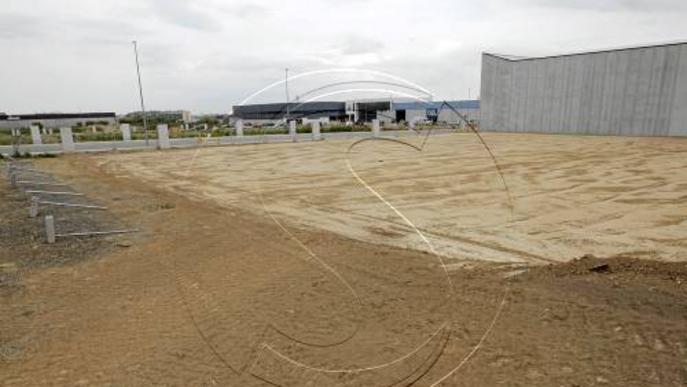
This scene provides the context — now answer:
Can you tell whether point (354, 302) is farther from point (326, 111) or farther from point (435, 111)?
point (435, 111)

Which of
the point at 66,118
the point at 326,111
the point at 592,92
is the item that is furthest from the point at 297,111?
the point at 66,118

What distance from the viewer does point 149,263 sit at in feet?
27.3

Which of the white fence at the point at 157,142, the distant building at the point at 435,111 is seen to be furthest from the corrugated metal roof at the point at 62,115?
the distant building at the point at 435,111

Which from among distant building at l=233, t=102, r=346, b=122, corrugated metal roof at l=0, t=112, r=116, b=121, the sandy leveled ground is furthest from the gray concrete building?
corrugated metal roof at l=0, t=112, r=116, b=121

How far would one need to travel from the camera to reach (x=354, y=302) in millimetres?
6270

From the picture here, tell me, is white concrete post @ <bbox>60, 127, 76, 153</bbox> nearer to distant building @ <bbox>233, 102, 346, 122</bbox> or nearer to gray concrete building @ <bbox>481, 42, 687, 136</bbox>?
distant building @ <bbox>233, 102, 346, 122</bbox>

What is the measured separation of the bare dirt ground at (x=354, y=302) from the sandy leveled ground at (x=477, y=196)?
0.10 metres

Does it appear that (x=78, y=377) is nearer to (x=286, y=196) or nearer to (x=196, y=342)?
(x=196, y=342)

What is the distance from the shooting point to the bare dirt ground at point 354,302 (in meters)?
4.65

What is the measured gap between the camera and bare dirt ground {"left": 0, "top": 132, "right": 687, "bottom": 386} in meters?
4.65

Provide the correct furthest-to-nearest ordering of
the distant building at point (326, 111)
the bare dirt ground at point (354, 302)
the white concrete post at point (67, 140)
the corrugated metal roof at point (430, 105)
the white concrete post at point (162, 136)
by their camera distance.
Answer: the white concrete post at point (162, 136) < the white concrete post at point (67, 140) < the corrugated metal roof at point (430, 105) < the distant building at point (326, 111) < the bare dirt ground at point (354, 302)

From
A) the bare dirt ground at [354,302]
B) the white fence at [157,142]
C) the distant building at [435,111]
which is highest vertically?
the distant building at [435,111]

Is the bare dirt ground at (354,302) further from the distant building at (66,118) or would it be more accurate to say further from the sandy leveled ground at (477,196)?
the distant building at (66,118)

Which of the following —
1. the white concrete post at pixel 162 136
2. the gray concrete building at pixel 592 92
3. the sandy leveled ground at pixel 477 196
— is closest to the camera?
the sandy leveled ground at pixel 477 196
